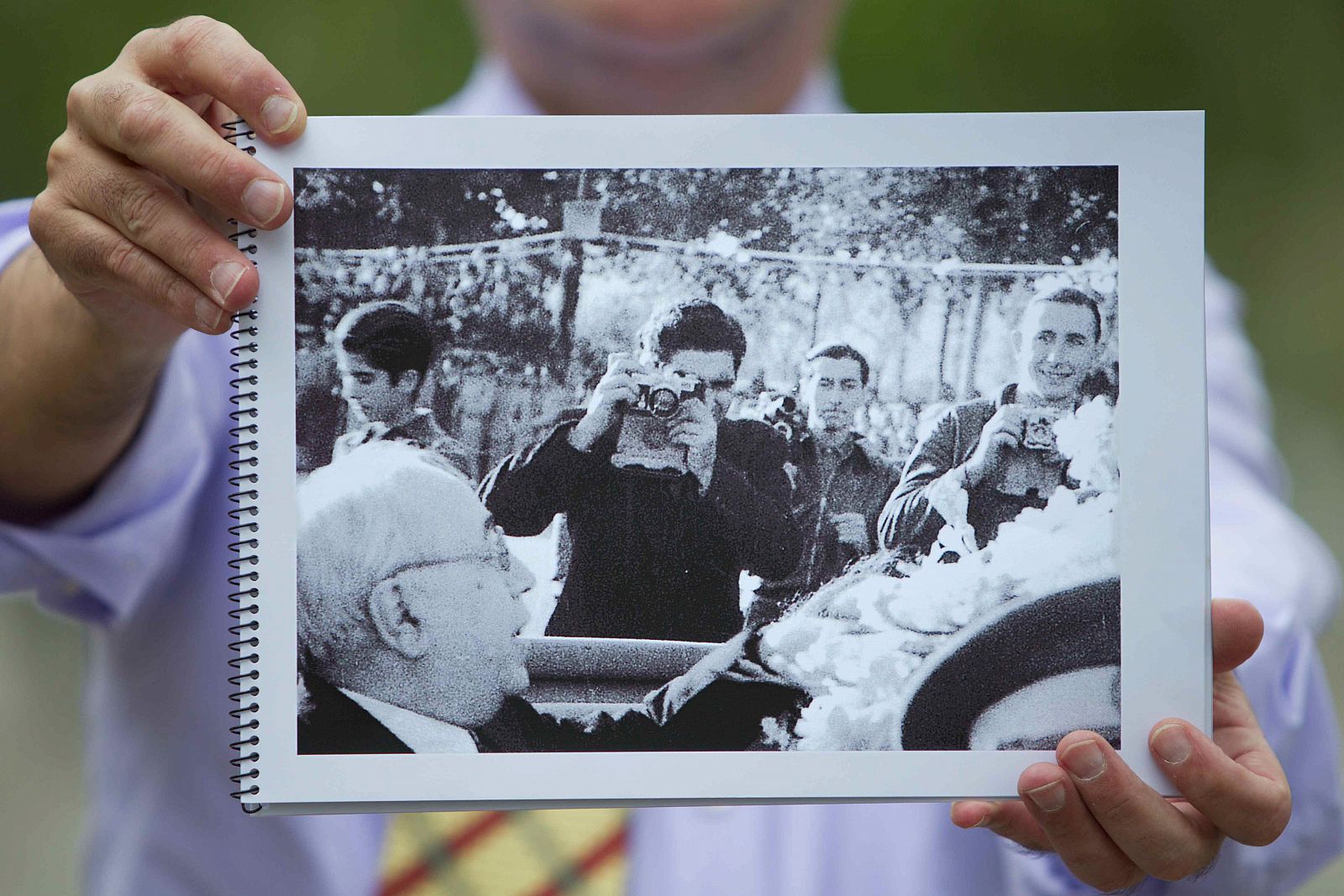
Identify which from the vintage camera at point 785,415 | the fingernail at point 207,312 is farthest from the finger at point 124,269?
the vintage camera at point 785,415

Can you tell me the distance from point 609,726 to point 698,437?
0.18 metres

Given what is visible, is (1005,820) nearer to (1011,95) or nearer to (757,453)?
(757,453)

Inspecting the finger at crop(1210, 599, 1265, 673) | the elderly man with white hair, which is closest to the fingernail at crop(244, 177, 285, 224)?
the elderly man with white hair

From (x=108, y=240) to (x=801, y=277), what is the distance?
41cm

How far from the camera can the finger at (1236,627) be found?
699 mm

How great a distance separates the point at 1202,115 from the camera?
24.2 inches

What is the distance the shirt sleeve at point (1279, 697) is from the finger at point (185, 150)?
78cm

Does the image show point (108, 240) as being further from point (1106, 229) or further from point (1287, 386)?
point (1287, 386)

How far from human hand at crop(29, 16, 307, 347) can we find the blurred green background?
1.18 m

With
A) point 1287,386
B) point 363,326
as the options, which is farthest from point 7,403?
point 1287,386

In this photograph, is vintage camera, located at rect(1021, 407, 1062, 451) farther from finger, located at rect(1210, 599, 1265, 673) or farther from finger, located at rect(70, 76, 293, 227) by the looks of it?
finger, located at rect(70, 76, 293, 227)

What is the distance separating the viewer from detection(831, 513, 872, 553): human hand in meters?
0.64

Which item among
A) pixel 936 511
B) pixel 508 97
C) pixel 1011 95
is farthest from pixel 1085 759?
pixel 1011 95

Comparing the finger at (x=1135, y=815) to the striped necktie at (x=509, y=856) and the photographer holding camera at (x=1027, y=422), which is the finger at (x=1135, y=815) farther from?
the striped necktie at (x=509, y=856)
